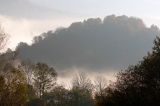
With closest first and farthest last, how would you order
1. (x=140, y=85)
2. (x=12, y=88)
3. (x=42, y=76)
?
1. (x=140, y=85)
2. (x=12, y=88)
3. (x=42, y=76)

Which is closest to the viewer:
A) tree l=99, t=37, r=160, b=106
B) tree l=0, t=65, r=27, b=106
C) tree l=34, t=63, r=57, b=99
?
tree l=99, t=37, r=160, b=106

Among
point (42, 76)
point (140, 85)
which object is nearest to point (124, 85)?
point (140, 85)

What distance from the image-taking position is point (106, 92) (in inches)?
1886

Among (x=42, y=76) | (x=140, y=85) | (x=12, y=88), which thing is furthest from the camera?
(x=42, y=76)

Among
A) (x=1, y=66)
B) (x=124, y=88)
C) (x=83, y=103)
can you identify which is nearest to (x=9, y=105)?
(x=1, y=66)

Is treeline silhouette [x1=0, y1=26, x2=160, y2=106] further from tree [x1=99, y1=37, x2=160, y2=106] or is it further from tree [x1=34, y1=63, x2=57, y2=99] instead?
tree [x1=34, y1=63, x2=57, y2=99]

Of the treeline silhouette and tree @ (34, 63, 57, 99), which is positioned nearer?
the treeline silhouette

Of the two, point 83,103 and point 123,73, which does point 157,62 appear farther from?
point 83,103

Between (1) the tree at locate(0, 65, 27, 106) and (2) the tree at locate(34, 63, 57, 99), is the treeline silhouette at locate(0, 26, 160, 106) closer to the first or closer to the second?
(1) the tree at locate(0, 65, 27, 106)

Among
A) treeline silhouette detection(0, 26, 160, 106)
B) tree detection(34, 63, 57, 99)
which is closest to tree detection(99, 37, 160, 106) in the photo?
treeline silhouette detection(0, 26, 160, 106)

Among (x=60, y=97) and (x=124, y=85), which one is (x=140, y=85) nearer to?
(x=124, y=85)

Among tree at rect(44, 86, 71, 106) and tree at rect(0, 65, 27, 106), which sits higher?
tree at rect(44, 86, 71, 106)

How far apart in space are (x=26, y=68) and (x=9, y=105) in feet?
156

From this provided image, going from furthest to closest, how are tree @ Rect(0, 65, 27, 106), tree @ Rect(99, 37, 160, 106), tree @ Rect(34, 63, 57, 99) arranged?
tree @ Rect(34, 63, 57, 99)
tree @ Rect(0, 65, 27, 106)
tree @ Rect(99, 37, 160, 106)
